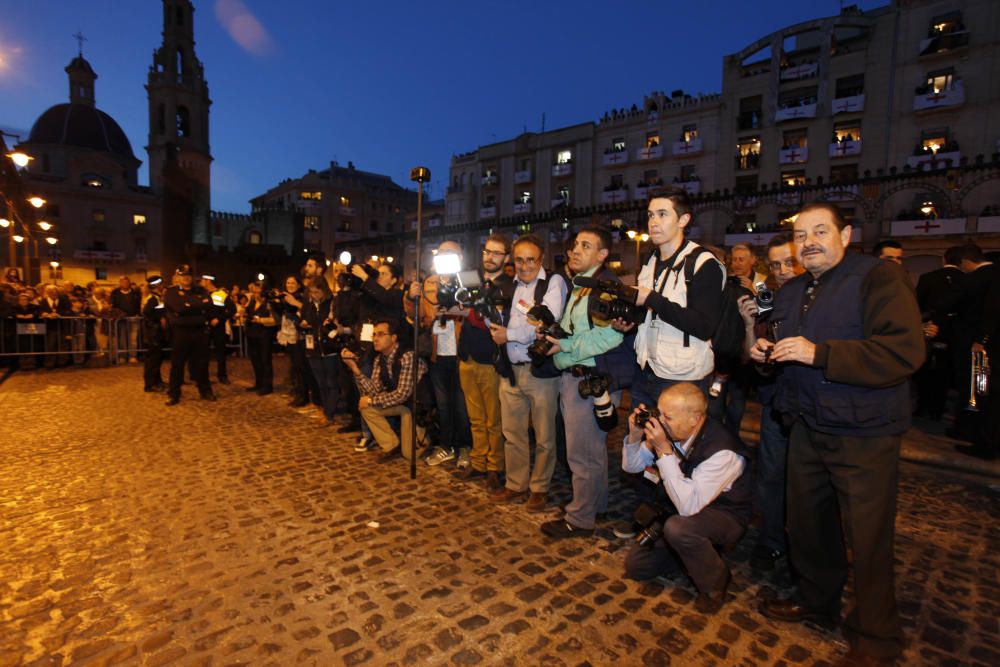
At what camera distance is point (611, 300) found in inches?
126

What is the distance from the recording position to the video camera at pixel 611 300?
3105 millimetres

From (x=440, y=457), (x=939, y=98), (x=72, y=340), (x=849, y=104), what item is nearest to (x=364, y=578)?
(x=440, y=457)

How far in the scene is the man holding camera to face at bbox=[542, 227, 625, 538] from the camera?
377 cm

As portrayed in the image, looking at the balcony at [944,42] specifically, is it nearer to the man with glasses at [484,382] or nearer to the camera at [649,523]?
the man with glasses at [484,382]

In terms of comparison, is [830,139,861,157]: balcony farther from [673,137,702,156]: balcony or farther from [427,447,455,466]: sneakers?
[427,447,455,466]: sneakers

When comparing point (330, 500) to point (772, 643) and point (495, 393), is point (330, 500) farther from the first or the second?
point (772, 643)

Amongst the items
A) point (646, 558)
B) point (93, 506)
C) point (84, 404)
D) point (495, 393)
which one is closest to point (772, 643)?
point (646, 558)

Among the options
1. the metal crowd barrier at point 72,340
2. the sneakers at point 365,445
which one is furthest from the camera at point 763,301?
the metal crowd barrier at point 72,340

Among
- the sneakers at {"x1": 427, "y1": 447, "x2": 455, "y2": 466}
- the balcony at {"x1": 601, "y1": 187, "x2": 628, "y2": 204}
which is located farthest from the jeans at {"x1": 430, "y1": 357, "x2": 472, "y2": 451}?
the balcony at {"x1": 601, "y1": 187, "x2": 628, "y2": 204}

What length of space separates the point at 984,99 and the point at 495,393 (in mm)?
34598

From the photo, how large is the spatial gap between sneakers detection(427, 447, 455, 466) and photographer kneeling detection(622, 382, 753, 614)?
2.97 meters

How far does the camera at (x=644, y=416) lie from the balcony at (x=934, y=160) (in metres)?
31.5

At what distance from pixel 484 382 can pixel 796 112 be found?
3361cm

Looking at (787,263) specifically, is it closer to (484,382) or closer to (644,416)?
(644,416)
